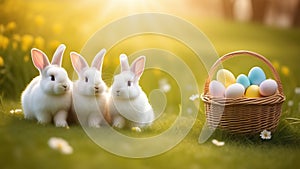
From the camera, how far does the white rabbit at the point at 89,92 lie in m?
3.92

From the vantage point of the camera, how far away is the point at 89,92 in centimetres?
391

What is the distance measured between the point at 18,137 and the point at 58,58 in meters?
0.83

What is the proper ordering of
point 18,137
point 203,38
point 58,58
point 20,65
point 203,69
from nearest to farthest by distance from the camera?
point 18,137 < point 58,58 < point 20,65 < point 203,69 < point 203,38

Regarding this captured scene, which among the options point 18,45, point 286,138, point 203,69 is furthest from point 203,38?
point 286,138

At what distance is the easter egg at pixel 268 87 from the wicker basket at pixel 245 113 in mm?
43

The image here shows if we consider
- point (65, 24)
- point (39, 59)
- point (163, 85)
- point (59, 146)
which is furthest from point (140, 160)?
point (65, 24)

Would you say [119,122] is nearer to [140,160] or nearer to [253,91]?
[140,160]

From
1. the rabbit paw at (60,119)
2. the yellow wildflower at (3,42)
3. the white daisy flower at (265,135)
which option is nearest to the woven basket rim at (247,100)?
the white daisy flower at (265,135)

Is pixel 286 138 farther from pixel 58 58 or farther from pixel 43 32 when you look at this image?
pixel 43 32

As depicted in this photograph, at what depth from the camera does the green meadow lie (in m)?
3.21

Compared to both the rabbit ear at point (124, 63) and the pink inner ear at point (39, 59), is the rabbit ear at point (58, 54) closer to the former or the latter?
the pink inner ear at point (39, 59)

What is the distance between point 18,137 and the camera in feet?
11.2

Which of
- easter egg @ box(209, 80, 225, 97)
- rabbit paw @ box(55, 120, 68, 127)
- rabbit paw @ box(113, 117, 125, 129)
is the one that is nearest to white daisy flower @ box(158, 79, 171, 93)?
easter egg @ box(209, 80, 225, 97)

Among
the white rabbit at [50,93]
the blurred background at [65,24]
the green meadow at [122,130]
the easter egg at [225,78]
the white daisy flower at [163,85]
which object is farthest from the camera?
the white daisy flower at [163,85]
